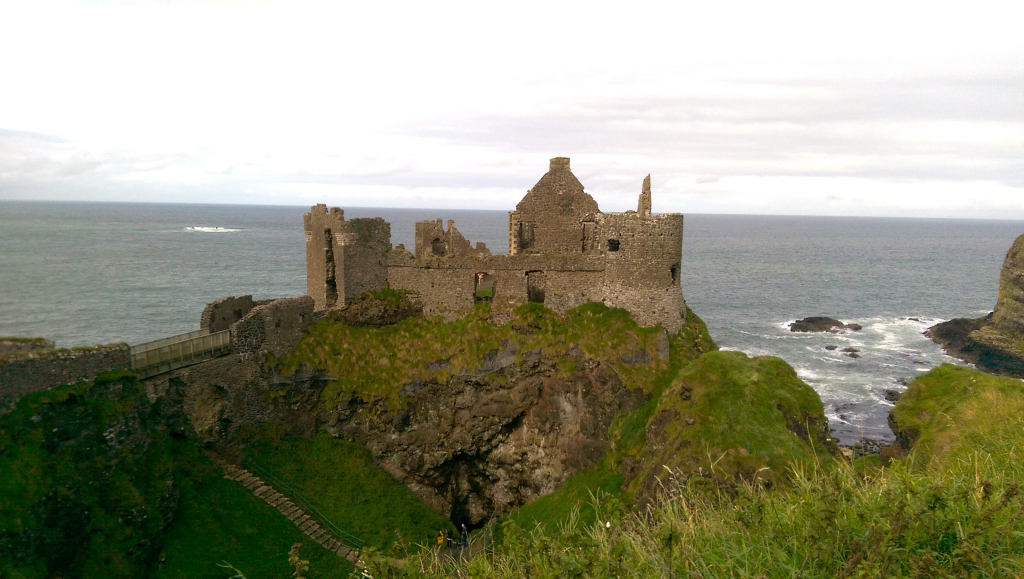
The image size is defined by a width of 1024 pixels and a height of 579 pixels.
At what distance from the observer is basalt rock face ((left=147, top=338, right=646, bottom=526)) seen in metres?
26.7

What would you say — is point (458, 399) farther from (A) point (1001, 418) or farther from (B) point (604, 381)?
(A) point (1001, 418)

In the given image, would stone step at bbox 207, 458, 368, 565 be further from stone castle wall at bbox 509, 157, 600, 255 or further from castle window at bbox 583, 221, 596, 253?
castle window at bbox 583, 221, 596, 253

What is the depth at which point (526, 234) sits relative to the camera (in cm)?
3178

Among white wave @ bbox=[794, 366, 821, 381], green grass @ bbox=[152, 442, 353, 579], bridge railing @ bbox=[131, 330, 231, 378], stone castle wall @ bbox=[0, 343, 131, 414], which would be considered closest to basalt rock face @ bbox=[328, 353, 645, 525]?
green grass @ bbox=[152, 442, 353, 579]

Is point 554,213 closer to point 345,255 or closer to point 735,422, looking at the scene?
point 345,255

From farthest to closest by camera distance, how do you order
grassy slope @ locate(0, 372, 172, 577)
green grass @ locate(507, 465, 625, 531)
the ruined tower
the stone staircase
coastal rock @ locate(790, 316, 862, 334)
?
coastal rock @ locate(790, 316, 862, 334) → the ruined tower → the stone staircase → green grass @ locate(507, 465, 625, 531) → grassy slope @ locate(0, 372, 172, 577)

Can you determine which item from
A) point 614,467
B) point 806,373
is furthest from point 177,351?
point 806,373

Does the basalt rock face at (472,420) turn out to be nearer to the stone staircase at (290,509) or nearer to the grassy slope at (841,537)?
the stone staircase at (290,509)

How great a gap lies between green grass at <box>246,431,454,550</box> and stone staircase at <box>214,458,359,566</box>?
32.9 inches

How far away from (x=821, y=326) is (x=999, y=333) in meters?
18.6

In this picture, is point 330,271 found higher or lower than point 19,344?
higher

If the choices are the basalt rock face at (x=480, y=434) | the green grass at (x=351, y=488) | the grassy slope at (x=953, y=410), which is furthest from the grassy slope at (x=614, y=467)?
the grassy slope at (x=953, y=410)

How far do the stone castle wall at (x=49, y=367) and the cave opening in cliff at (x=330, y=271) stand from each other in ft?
34.9

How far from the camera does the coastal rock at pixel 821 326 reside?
253 feet
